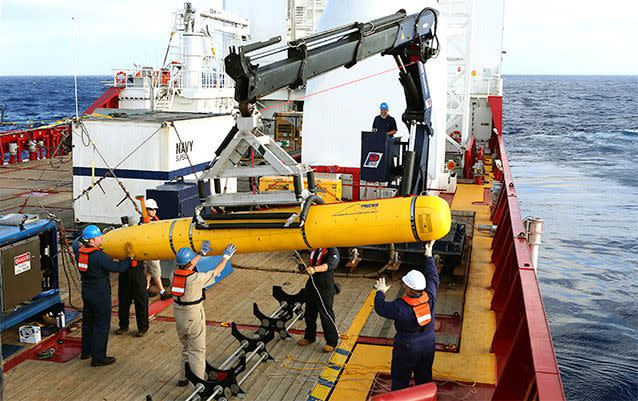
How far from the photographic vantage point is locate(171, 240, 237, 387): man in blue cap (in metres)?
6.80

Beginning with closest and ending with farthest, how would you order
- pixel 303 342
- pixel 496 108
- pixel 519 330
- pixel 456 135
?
pixel 519 330 → pixel 303 342 → pixel 456 135 → pixel 496 108

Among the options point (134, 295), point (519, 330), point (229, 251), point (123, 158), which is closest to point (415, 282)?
point (519, 330)

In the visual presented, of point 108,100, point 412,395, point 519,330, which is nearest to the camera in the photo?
point 412,395

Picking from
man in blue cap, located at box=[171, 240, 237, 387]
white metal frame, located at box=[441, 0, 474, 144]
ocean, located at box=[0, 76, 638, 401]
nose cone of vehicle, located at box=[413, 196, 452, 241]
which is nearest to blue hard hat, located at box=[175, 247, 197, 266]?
man in blue cap, located at box=[171, 240, 237, 387]

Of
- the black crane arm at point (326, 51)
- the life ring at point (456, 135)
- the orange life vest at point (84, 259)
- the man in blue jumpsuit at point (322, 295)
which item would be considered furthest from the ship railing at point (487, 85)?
the orange life vest at point (84, 259)

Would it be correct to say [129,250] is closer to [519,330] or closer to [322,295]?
[322,295]

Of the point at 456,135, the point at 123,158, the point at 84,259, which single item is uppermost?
the point at 456,135

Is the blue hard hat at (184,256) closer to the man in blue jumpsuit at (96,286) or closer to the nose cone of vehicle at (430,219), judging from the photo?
the man in blue jumpsuit at (96,286)

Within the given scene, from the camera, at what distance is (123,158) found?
12312 millimetres

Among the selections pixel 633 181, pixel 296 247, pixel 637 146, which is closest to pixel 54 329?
pixel 296 247

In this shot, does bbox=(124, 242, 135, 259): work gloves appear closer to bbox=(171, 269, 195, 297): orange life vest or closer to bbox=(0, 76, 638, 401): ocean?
bbox=(171, 269, 195, 297): orange life vest

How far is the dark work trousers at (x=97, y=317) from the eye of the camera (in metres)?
7.68

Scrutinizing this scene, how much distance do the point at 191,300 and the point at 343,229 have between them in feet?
5.77

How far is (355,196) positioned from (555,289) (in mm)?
6401
